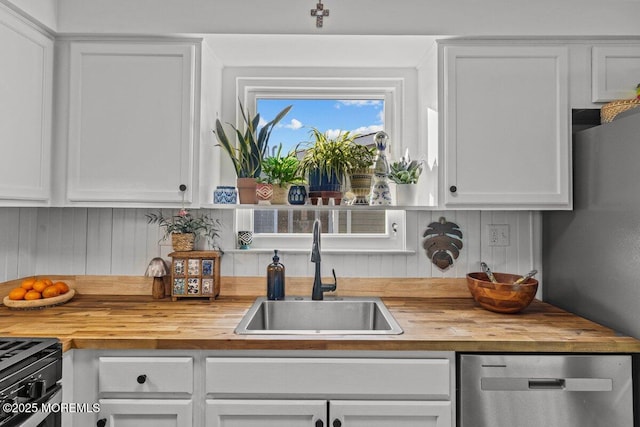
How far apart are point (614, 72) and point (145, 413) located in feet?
7.61

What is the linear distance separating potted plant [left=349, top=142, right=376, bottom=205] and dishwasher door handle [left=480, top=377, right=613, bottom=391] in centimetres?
91

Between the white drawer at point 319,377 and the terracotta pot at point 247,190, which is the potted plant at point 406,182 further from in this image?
the white drawer at point 319,377

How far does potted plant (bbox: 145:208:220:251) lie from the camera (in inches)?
77.2

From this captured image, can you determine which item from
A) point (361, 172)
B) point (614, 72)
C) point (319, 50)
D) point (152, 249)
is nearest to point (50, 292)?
point (152, 249)

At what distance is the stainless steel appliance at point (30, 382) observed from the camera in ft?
3.60

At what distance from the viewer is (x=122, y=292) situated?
205 centimetres

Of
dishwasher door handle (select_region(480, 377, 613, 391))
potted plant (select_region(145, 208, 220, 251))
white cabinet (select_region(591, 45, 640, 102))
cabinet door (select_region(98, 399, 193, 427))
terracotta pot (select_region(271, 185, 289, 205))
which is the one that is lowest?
cabinet door (select_region(98, 399, 193, 427))

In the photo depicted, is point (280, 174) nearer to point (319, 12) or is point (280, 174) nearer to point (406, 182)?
point (406, 182)

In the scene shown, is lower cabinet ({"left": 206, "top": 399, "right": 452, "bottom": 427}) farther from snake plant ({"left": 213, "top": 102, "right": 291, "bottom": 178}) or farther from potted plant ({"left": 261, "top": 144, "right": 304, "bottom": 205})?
snake plant ({"left": 213, "top": 102, "right": 291, "bottom": 178})

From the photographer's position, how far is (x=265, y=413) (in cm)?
138

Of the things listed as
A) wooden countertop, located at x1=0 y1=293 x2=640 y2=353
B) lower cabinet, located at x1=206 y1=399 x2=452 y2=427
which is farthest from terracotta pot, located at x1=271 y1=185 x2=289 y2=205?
lower cabinet, located at x1=206 y1=399 x2=452 y2=427

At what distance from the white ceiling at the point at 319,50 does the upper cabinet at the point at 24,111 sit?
2.27ft

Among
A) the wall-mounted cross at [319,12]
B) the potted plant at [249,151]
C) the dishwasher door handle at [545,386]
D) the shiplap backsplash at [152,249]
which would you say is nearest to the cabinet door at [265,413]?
the dishwasher door handle at [545,386]

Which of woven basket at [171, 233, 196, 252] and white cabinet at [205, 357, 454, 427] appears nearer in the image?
white cabinet at [205, 357, 454, 427]
